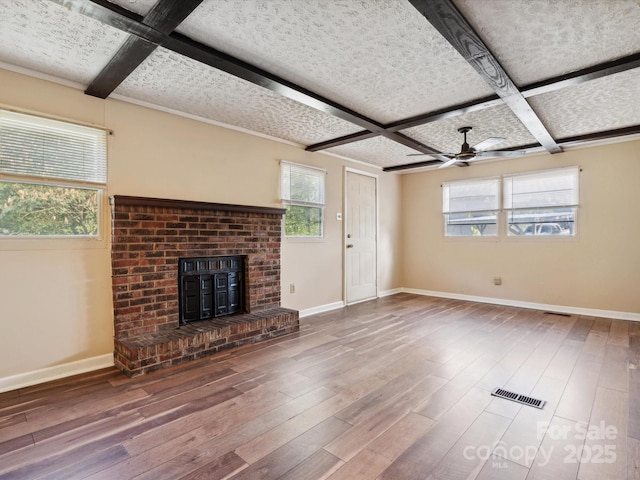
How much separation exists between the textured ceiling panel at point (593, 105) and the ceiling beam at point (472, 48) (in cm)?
22

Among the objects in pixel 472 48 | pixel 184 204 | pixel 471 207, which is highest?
pixel 472 48

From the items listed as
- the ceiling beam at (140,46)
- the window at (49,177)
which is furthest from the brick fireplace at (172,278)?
the ceiling beam at (140,46)

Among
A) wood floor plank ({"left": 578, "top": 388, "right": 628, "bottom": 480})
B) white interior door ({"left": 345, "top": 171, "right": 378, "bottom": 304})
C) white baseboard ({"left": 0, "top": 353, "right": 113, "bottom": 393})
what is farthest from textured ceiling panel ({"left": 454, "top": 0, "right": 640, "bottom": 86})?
white baseboard ({"left": 0, "top": 353, "right": 113, "bottom": 393})

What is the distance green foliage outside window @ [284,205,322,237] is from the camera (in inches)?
185

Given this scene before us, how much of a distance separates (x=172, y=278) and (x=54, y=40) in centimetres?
207

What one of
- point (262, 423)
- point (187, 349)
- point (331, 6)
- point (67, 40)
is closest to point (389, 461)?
point (262, 423)

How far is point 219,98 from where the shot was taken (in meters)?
3.19

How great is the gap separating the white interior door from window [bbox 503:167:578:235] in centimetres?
224

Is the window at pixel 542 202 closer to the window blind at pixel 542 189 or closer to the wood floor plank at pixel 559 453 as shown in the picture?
the window blind at pixel 542 189

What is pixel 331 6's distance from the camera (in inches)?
75.9

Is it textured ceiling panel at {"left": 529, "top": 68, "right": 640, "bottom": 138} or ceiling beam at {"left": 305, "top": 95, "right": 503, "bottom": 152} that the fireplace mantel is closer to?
ceiling beam at {"left": 305, "top": 95, "right": 503, "bottom": 152}

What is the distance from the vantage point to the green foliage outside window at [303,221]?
4.71 m

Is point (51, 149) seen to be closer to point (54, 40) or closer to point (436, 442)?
point (54, 40)

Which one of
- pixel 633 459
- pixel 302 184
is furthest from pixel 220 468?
pixel 302 184
